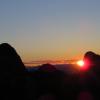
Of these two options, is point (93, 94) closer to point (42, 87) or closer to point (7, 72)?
point (42, 87)

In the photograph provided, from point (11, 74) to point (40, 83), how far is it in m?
3.34

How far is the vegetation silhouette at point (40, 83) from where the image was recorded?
130 feet

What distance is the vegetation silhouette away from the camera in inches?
1560

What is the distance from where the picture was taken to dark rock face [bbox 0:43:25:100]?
129 feet

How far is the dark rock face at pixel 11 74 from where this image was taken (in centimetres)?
3919

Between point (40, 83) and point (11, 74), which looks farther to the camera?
point (40, 83)

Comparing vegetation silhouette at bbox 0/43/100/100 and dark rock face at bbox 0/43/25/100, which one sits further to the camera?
vegetation silhouette at bbox 0/43/100/100

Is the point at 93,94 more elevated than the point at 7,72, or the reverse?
the point at 7,72

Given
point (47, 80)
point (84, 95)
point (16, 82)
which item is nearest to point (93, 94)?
point (84, 95)

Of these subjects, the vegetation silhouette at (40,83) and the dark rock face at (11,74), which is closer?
the dark rock face at (11,74)

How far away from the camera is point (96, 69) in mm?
48031

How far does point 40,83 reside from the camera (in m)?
42.9

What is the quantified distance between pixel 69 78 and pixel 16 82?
18.9 ft

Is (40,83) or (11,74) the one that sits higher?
(11,74)
